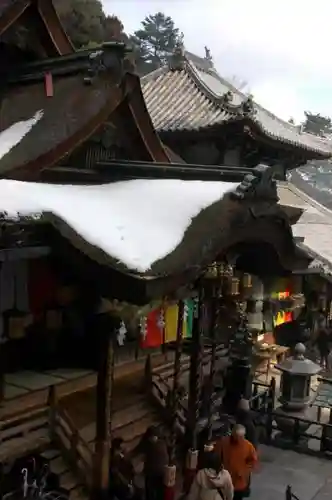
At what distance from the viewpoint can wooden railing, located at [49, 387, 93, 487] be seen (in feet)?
28.8

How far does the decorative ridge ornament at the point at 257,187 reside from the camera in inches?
315

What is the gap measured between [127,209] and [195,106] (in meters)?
12.2

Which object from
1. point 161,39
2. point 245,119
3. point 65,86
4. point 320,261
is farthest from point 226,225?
point 161,39

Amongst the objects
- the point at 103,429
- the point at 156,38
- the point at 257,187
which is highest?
the point at 156,38

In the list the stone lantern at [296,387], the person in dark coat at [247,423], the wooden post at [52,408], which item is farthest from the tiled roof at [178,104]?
the wooden post at [52,408]

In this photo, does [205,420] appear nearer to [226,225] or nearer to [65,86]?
[226,225]

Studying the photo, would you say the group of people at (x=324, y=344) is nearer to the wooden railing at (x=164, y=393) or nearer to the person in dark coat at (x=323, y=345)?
the person in dark coat at (x=323, y=345)

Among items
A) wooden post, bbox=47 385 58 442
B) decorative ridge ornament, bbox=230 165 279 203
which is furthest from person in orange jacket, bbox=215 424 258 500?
decorative ridge ornament, bbox=230 165 279 203

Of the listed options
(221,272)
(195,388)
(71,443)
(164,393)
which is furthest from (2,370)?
(221,272)

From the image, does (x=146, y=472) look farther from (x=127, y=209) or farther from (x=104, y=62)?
(x=104, y=62)

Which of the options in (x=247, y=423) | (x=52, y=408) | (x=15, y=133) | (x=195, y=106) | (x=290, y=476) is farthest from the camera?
(x=195, y=106)

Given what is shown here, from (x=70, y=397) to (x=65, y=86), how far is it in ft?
18.7

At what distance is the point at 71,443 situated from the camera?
29.0 feet

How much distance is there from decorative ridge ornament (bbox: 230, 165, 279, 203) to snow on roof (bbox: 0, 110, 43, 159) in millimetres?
3716
